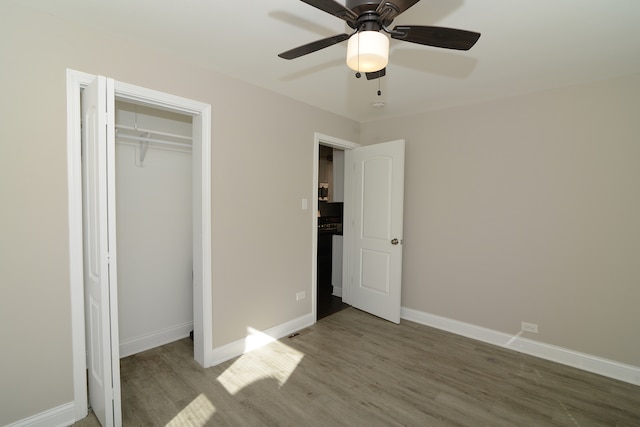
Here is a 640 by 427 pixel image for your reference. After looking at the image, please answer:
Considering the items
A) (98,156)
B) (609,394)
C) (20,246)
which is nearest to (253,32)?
(98,156)

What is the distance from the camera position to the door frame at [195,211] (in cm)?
191

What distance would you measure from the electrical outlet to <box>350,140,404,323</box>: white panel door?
1.27 m

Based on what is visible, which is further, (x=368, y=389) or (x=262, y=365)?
(x=262, y=365)

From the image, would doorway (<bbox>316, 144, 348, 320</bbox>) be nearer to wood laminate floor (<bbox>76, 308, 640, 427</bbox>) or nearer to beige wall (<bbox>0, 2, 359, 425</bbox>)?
wood laminate floor (<bbox>76, 308, 640, 427</bbox>)

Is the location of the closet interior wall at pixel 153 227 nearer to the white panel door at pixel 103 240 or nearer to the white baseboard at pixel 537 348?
the white panel door at pixel 103 240

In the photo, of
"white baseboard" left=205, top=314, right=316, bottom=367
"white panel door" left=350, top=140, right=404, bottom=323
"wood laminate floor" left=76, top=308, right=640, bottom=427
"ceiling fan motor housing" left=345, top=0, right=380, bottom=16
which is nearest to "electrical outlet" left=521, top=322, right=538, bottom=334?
"wood laminate floor" left=76, top=308, right=640, bottom=427

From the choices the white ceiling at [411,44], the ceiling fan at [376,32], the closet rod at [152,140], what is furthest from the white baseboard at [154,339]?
the ceiling fan at [376,32]

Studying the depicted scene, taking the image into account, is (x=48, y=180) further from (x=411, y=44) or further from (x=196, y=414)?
(x=411, y=44)

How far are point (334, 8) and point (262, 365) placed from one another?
272 cm

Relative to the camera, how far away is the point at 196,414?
2035 millimetres

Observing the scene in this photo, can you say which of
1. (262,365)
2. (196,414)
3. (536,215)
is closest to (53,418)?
(196,414)

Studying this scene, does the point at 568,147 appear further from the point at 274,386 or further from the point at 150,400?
the point at 150,400

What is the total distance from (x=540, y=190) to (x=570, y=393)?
68.6 inches

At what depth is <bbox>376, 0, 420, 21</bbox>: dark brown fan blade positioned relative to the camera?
120 centimetres
